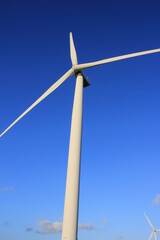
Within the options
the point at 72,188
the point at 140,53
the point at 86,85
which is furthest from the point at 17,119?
the point at 140,53

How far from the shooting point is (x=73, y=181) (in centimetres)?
1520

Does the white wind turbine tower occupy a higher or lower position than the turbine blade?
lower

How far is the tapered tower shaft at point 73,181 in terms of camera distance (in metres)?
14.0

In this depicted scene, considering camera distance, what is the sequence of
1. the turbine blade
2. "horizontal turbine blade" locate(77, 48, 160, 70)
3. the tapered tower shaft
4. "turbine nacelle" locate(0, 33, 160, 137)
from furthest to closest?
the turbine blade, "horizontal turbine blade" locate(77, 48, 160, 70), "turbine nacelle" locate(0, 33, 160, 137), the tapered tower shaft

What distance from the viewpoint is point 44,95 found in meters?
25.5

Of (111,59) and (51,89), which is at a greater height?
(111,59)

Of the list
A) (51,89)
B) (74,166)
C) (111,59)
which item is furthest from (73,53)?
(74,166)

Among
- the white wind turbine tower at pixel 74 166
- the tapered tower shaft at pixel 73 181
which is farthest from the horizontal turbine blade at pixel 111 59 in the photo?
the tapered tower shaft at pixel 73 181

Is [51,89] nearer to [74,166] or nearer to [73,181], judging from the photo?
[74,166]

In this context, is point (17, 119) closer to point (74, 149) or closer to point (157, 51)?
point (74, 149)

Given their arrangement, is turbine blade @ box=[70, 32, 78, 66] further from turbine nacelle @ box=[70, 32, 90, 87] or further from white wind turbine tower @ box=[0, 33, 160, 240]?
white wind turbine tower @ box=[0, 33, 160, 240]

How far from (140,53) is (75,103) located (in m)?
11.1

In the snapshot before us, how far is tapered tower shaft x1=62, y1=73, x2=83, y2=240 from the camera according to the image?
45.8 feet

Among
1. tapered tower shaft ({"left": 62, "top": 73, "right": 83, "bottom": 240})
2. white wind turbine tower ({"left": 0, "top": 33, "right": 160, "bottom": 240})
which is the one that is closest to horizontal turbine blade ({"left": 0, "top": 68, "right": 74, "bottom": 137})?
white wind turbine tower ({"left": 0, "top": 33, "right": 160, "bottom": 240})
